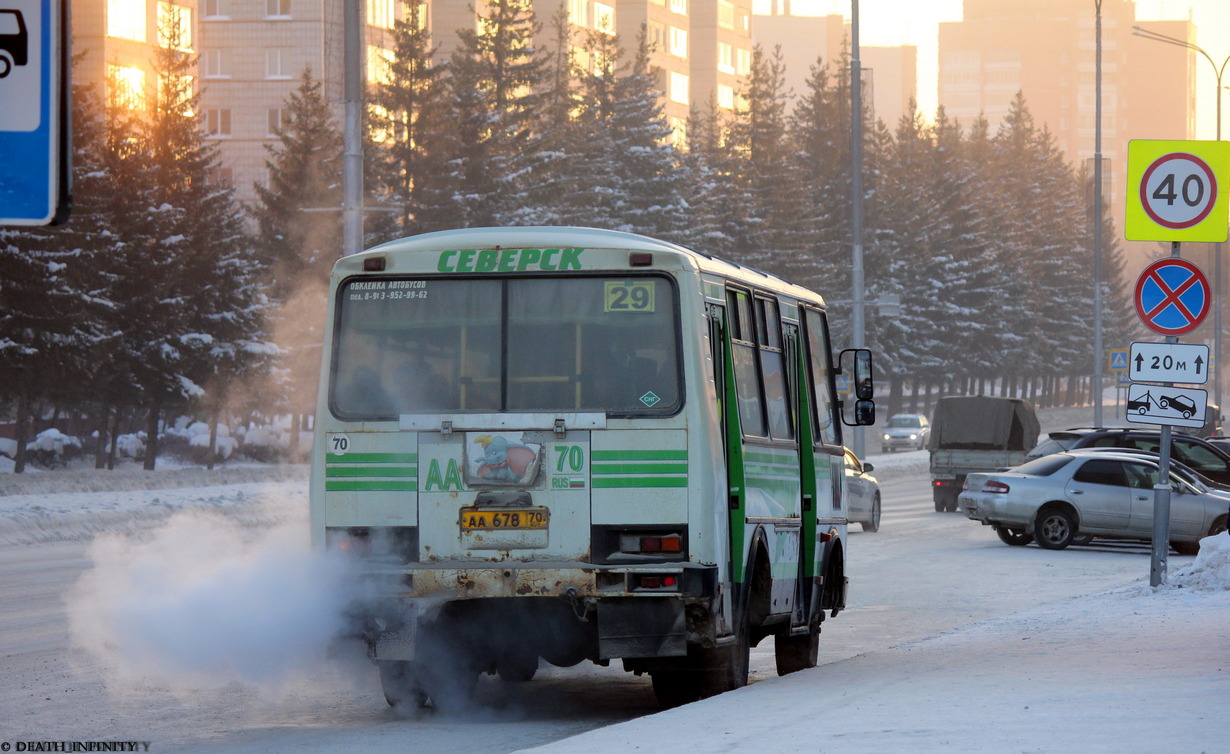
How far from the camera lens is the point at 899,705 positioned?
8.91 m

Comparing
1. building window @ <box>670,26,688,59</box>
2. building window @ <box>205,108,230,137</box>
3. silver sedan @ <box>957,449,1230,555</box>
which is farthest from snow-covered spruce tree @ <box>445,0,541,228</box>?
building window @ <box>670,26,688,59</box>

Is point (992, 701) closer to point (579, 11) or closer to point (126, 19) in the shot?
point (126, 19)

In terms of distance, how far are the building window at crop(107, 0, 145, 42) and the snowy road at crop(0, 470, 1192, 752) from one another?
58771 millimetres

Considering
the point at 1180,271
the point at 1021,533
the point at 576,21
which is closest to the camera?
the point at 1180,271

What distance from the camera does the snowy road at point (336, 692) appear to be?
369 inches

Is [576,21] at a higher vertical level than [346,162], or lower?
higher

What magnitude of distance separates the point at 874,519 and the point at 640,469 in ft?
61.9

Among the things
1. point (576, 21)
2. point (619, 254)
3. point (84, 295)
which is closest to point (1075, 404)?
point (576, 21)

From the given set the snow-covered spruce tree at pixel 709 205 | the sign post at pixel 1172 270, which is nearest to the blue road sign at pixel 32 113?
the sign post at pixel 1172 270

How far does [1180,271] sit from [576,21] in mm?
100535

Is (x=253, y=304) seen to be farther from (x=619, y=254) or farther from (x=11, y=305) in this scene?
(x=619, y=254)

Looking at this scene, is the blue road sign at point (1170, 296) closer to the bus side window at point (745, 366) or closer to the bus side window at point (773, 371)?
the bus side window at point (773, 371)

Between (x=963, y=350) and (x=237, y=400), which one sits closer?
(x=237, y=400)

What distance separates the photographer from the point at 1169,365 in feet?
53.7
